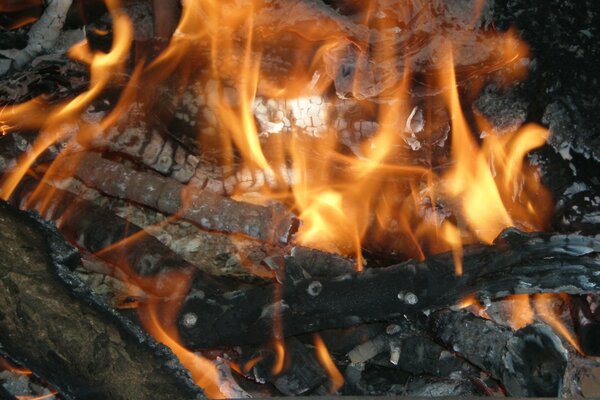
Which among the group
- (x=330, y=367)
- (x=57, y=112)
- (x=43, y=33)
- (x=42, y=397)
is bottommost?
(x=330, y=367)

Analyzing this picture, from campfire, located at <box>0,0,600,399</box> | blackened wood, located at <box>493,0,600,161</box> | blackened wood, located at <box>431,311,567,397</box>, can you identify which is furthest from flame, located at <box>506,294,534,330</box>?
blackened wood, located at <box>493,0,600,161</box>

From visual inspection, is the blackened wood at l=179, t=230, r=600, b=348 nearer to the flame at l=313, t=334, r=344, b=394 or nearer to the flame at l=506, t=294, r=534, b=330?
the flame at l=313, t=334, r=344, b=394

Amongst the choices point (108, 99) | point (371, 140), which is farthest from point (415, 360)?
point (108, 99)

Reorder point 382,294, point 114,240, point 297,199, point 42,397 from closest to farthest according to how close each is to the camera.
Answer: point 42,397 → point 382,294 → point 114,240 → point 297,199

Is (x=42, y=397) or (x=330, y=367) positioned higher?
(x=42, y=397)

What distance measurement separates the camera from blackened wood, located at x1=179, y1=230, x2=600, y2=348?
101 inches

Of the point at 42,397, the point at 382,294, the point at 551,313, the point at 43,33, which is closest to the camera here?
the point at 42,397

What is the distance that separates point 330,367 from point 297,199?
103 centimetres

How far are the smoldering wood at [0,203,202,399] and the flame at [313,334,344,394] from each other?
0.69m

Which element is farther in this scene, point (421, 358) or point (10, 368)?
point (421, 358)

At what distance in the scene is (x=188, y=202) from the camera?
10.7ft

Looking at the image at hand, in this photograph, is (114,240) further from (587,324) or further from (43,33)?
(587,324)

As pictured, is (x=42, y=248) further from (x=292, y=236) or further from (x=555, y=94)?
(x=555, y=94)

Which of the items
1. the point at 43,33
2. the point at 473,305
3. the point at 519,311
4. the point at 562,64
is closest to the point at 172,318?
the point at 473,305
